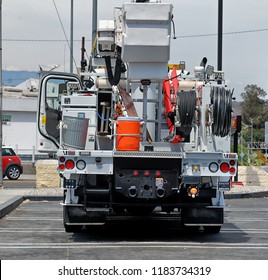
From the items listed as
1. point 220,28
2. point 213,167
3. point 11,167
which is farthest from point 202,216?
point 11,167

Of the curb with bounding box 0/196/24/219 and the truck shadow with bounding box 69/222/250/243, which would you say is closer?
the truck shadow with bounding box 69/222/250/243

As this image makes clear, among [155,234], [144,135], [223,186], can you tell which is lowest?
[155,234]

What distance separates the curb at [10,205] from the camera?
678 inches

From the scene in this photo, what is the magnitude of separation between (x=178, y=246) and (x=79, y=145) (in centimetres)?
220

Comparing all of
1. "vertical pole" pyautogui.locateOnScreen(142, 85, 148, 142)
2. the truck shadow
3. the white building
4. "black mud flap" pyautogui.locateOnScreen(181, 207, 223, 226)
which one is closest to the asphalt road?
the truck shadow

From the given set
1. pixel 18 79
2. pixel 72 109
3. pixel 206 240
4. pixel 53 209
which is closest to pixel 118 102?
Answer: pixel 72 109

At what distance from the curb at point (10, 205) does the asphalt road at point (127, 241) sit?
177mm

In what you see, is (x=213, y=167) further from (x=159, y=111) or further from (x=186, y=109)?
(x=159, y=111)

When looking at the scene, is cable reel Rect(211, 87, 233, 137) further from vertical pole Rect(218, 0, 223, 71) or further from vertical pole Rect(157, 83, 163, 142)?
vertical pole Rect(218, 0, 223, 71)

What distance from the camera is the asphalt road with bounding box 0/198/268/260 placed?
11492 mm

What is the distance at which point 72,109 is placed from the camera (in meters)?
13.7

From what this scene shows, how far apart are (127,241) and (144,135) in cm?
171

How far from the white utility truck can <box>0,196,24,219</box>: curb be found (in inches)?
145

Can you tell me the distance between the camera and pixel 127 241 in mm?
13078
